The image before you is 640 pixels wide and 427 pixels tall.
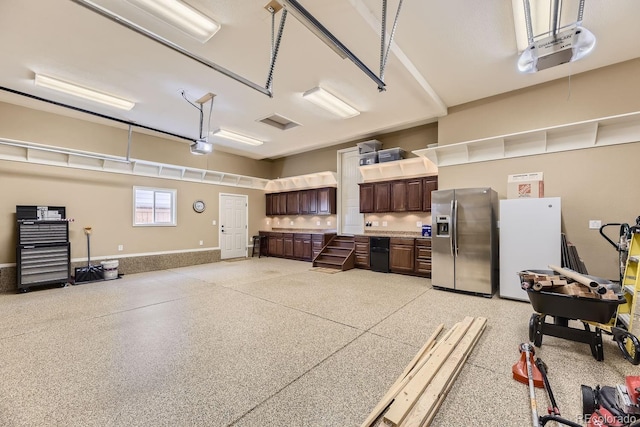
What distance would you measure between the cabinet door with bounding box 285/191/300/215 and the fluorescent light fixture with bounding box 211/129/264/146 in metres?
2.25

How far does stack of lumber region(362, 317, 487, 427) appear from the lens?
5.32ft

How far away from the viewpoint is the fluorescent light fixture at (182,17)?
2707 millimetres

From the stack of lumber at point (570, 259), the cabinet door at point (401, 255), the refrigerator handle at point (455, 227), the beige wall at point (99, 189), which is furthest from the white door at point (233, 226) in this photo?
the stack of lumber at point (570, 259)

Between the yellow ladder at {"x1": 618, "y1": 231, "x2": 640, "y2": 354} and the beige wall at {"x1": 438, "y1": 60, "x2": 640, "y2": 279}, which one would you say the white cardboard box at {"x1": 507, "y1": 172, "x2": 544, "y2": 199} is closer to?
the beige wall at {"x1": 438, "y1": 60, "x2": 640, "y2": 279}

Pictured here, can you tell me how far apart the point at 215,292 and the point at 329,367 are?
3.18m

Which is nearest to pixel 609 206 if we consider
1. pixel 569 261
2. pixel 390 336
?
pixel 569 261

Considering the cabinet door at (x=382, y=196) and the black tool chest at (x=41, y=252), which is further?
the cabinet door at (x=382, y=196)

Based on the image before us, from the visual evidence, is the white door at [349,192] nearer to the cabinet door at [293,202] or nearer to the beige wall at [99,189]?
the cabinet door at [293,202]

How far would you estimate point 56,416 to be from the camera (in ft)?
5.82

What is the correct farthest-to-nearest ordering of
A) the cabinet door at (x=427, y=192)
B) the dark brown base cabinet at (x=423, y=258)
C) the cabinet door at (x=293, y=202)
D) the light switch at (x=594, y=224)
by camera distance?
the cabinet door at (x=293, y=202) < the cabinet door at (x=427, y=192) < the dark brown base cabinet at (x=423, y=258) < the light switch at (x=594, y=224)

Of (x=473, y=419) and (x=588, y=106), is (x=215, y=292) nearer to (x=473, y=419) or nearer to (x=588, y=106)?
(x=473, y=419)

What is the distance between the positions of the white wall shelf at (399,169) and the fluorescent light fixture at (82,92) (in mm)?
5533

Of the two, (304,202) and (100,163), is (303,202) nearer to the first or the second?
(304,202)

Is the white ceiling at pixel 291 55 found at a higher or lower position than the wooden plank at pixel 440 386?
higher
